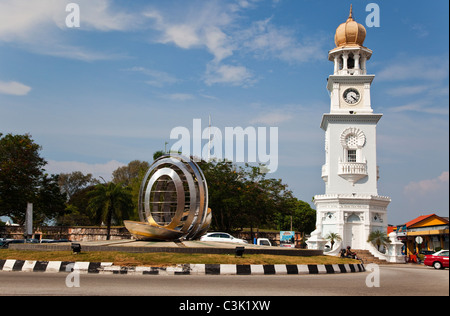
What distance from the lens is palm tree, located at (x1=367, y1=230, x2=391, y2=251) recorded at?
3800 cm

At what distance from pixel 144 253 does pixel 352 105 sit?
33886 mm

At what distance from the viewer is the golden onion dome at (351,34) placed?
4707 cm

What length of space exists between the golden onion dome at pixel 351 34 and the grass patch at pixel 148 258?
113 ft

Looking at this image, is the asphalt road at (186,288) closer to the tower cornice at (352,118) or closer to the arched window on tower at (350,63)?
the tower cornice at (352,118)

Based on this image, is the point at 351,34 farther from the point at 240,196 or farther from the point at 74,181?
the point at 74,181

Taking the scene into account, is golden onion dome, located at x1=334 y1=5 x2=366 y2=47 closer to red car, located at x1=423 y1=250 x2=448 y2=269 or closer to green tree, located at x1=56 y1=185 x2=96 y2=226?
red car, located at x1=423 y1=250 x2=448 y2=269

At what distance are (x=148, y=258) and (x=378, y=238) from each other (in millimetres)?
27326

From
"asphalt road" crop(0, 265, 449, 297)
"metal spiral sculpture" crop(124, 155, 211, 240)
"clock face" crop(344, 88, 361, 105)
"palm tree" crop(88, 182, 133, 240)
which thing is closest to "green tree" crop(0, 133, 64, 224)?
"palm tree" crop(88, 182, 133, 240)

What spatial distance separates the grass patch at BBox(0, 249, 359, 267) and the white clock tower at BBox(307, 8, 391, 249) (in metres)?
25.1
